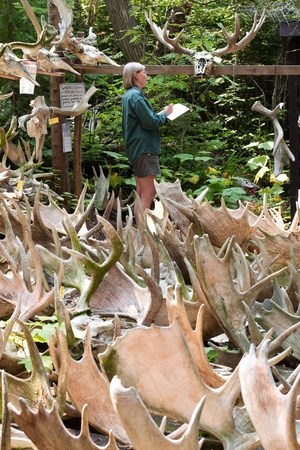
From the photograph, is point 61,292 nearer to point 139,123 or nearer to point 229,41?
point 139,123

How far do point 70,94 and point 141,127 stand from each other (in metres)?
1.16

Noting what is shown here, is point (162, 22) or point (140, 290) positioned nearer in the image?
point (140, 290)

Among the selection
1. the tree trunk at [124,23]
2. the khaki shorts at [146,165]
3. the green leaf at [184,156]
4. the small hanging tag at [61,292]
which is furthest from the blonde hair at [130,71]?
the small hanging tag at [61,292]

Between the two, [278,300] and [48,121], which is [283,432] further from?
[48,121]

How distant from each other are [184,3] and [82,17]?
282 centimetres

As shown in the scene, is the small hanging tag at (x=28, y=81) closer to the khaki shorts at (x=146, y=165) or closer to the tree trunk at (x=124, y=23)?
the khaki shorts at (x=146, y=165)

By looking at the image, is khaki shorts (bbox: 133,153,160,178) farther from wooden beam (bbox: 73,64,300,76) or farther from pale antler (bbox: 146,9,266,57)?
pale antler (bbox: 146,9,266,57)

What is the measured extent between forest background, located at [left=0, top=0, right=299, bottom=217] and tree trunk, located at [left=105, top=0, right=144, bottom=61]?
16 mm

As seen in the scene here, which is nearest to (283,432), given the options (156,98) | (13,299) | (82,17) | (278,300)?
(278,300)

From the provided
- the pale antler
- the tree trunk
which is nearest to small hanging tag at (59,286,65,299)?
the pale antler

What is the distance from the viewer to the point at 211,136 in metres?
13.2

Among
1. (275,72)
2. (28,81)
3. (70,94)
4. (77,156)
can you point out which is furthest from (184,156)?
(28,81)

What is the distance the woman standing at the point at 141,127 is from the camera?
27.3 feet

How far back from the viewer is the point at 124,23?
13.3 metres
